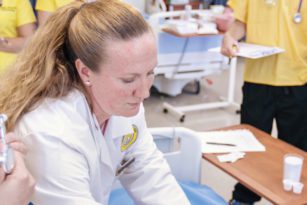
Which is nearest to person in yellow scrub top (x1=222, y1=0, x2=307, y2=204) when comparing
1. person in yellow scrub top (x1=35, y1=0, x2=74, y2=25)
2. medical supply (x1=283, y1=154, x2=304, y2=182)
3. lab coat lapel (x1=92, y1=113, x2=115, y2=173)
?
medical supply (x1=283, y1=154, x2=304, y2=182)

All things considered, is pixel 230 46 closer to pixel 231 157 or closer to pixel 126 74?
pixel 231 157

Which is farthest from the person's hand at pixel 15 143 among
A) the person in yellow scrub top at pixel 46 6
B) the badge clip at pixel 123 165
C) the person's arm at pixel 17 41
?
the person in yellow scrub top at pixel 46 6

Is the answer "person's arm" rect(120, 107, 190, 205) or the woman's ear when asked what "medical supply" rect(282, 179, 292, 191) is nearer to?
"person's arm" rect(120, 107, 190, 205)

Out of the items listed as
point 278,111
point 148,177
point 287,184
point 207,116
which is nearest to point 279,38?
point 278,111

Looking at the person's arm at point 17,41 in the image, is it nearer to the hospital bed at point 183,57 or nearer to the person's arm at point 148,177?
the person's arm at point 148,177

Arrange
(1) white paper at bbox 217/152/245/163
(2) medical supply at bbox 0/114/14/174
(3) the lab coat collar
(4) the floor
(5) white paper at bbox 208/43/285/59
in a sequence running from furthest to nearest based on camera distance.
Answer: (4) the floor
(5) white paper at bbox 208/43/285/59
(1) white paper at bbox 217/152/245/163
(3) the lab coat collar
(2) medical supply at bbox 0/114/14/174

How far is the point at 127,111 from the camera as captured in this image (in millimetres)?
1198

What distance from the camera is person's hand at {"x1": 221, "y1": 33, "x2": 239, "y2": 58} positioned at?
228 centimetres

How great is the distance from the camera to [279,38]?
221 cm

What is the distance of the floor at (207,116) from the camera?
117 inches

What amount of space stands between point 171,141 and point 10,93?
2.99 ft

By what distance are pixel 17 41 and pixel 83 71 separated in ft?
3.75

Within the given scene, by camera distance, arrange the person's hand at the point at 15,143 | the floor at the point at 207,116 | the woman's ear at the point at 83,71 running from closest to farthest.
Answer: the person's hand at the point at 15,143
the woman's ear at the point at 83,71
the floor at the point at 207,116

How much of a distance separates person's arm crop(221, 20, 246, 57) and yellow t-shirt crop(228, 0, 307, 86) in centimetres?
7
